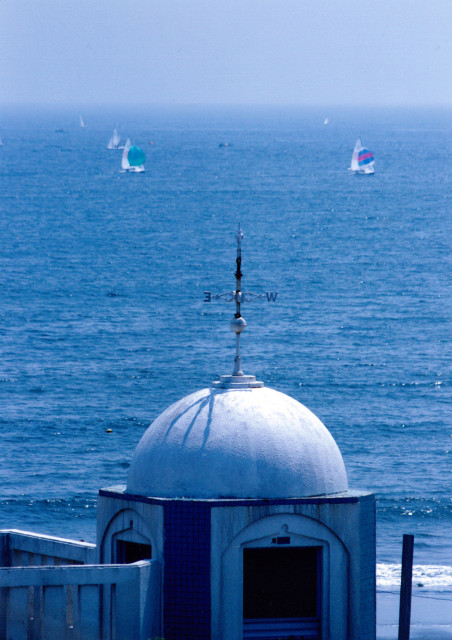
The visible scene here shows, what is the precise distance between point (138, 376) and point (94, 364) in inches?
129

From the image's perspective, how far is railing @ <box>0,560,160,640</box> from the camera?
13.6m

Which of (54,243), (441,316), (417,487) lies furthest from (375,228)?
(417,487)

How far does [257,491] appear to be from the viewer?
13.7 metres

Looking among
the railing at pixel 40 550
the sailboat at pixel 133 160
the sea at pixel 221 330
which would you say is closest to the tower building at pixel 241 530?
the railing at pixel 40 550

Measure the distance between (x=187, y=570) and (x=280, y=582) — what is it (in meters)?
1.06

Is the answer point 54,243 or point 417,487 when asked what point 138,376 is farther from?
point 54,243

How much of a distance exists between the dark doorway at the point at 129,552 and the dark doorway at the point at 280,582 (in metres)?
1.06

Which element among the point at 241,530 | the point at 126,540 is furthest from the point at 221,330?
the point at 241,530

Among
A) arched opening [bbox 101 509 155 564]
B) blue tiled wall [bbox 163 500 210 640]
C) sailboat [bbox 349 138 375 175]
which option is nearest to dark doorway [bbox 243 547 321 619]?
blue tiled wall [bbox 163 500 210 640]

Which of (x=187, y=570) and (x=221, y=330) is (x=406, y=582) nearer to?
(x=187, y=570)

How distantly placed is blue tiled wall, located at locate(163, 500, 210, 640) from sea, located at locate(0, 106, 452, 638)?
2.57 metres

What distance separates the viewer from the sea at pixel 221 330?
51.9 metres

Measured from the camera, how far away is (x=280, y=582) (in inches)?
559

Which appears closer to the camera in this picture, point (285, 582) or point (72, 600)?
point (72, 600)
